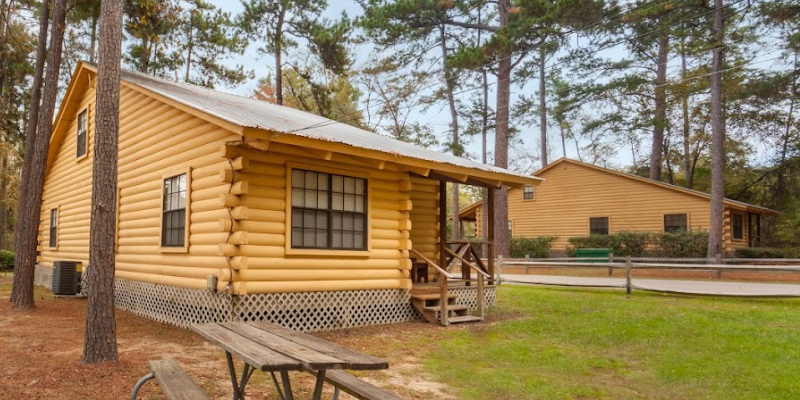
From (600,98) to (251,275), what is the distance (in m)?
30.1

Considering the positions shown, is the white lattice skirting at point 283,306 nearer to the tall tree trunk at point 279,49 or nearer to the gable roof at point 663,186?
the tall tree trunk at point 279,49

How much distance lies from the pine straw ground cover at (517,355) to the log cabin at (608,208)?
16.3 meters

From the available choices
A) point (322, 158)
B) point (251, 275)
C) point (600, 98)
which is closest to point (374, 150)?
point (322, 158)

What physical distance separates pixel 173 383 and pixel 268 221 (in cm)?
439

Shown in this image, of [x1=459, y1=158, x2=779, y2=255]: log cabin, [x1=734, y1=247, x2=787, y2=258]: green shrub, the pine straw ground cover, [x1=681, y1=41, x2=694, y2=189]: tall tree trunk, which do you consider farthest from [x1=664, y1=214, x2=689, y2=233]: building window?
the pine straw ground cover

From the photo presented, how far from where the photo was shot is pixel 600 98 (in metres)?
33.9

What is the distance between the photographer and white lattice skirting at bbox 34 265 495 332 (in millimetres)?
8461

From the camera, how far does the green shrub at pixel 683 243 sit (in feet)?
81.4

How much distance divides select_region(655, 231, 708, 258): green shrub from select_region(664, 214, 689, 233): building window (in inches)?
52.4

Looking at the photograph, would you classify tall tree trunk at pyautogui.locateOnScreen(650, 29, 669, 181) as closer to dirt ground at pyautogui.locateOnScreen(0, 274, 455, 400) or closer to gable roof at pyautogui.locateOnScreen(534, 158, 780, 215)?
gable roof at pyautogui.locateOnScreen(534, 158, 780, 215)

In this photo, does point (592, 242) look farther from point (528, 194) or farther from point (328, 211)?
point (328, 211)

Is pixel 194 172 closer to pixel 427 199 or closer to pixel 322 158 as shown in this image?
pixel 322 158

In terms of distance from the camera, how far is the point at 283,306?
344 inches

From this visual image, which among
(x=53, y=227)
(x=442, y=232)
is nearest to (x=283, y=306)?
(x=442, y=232)
